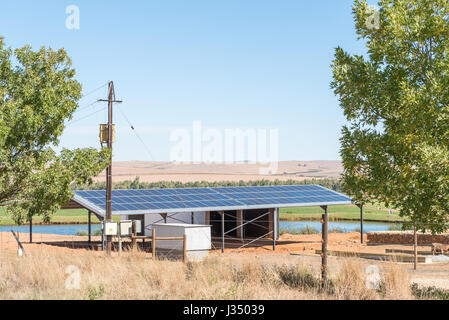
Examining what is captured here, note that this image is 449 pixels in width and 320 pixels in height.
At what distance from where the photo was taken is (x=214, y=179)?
15788 cm

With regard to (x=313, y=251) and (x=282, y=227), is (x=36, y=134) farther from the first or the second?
(x=282, y=227)

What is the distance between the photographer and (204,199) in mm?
36531

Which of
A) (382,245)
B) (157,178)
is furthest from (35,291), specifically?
(157,178)

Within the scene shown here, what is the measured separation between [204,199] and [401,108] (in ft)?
72.5

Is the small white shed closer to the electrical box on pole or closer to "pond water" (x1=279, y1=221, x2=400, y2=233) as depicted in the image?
the electrical box on pole

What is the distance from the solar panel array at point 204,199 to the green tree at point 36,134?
10.5m

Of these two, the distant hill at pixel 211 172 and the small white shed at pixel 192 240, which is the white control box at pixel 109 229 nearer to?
the small white shed at pixel 192 240

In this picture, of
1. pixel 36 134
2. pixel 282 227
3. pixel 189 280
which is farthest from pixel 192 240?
pixel 282 227

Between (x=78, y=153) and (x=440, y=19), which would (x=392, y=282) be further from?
(x=78, y=153)

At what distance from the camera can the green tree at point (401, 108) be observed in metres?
14.9

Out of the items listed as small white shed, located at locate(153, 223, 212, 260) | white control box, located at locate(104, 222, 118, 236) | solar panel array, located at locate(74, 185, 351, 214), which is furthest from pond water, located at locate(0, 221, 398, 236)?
white control box, located at locate(104, 222, 118, 236)

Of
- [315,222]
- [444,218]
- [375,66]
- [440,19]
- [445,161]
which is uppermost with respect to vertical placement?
[440,19]

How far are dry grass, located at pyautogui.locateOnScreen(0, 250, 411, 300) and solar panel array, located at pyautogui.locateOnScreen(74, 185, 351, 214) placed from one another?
14359 millimetres

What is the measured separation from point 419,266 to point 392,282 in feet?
43.7
